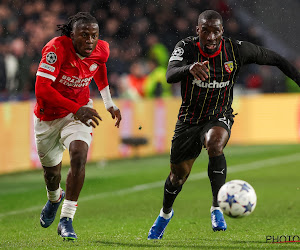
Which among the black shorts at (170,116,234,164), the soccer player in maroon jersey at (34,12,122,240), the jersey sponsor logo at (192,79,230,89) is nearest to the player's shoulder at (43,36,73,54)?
the soccer player in maroon jersey at (34,12,122,240)

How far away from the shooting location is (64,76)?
22.2 ft

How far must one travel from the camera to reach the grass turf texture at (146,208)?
647 centimetres

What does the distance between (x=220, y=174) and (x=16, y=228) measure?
8.25 ft

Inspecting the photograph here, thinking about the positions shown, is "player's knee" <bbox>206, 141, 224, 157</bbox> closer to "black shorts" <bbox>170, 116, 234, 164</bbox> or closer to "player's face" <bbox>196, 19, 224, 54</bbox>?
"black shorts" <bbox>170, 116, 234, 164</bbox>

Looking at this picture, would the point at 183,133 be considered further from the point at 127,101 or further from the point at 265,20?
the point at 265,20

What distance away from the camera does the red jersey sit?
6.45 meters

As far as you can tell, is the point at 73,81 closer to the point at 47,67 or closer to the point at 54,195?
the point at 47,67

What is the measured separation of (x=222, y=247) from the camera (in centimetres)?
595

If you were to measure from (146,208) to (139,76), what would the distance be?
8287mm

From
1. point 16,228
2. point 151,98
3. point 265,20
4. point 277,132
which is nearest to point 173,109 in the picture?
point 151,98

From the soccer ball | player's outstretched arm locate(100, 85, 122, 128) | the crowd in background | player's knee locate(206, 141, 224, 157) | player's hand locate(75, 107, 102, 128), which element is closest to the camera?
the soccer ball

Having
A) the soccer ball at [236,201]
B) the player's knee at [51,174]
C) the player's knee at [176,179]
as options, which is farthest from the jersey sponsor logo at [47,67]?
the soccer ball at [236,201]

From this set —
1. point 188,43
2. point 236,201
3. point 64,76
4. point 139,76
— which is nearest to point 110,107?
point 64,76

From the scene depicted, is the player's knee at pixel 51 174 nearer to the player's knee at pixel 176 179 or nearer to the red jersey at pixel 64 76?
the red jersey at pixel 64 76
